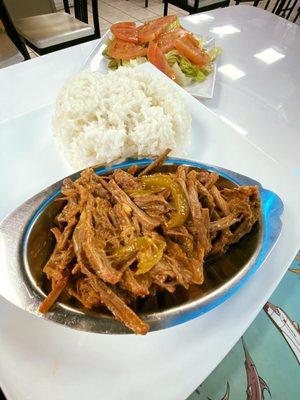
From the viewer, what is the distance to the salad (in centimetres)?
182

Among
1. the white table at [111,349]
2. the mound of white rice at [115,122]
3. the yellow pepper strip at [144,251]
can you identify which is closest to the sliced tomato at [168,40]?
the mound of white rice at [115,122]

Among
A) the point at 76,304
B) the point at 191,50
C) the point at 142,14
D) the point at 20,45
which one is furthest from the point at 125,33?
the point at 142,14

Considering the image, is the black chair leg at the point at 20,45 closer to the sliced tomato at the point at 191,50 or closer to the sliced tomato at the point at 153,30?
the sliced tomato at the point at 153,30

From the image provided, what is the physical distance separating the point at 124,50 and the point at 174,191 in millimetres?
1416

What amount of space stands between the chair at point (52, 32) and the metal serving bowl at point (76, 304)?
2.28 m

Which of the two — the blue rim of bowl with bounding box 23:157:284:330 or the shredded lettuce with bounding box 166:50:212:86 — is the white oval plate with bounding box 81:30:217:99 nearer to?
the shredded lettuce with bounding box 166:50:212:86

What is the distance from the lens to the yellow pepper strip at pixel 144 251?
2.42ft

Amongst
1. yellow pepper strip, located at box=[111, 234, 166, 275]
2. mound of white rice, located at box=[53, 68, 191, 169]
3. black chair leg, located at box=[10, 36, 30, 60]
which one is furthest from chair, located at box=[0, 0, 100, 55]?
yellow pepper strip, located at box=[111, 234, 166, 275]

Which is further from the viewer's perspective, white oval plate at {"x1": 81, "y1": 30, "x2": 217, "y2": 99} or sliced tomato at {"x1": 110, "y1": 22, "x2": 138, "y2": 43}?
sliced tomato at {"x1": 110, "y1": 22, "x2": 138, "y2": 43}

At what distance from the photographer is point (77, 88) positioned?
1.29 m

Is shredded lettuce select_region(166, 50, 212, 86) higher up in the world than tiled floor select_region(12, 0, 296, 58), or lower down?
higher up

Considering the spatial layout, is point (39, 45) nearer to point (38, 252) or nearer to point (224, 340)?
point (38, 252)

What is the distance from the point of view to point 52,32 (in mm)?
2762

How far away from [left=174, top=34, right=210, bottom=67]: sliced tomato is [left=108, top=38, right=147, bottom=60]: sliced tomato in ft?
0.79
